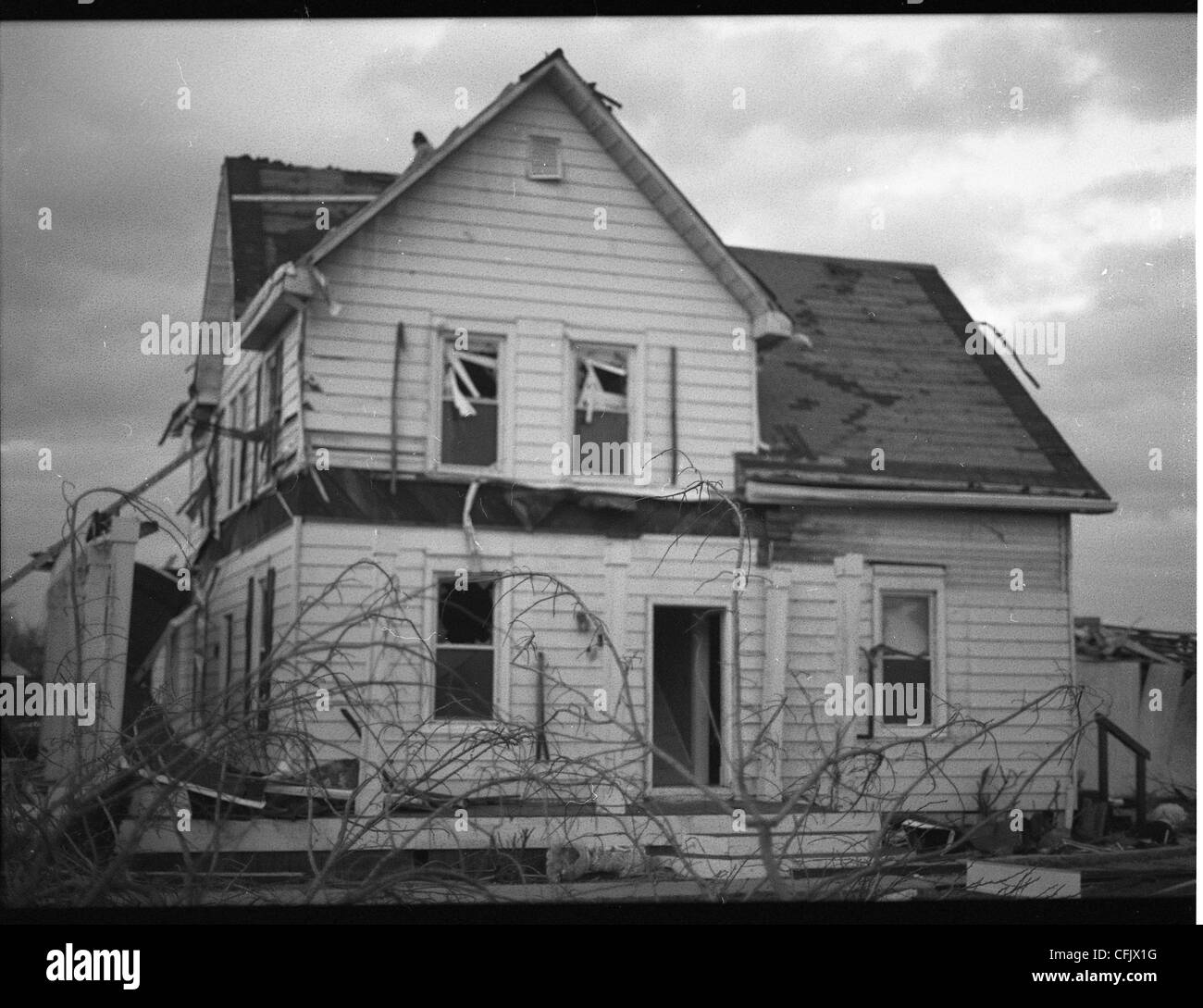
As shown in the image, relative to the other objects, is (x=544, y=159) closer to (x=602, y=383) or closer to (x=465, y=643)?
(x=602, y=383)

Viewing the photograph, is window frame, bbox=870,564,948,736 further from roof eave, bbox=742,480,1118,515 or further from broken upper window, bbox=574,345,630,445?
broken upper window, bbox=574,345,630,445

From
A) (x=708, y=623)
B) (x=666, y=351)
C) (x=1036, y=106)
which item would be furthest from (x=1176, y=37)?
(x=708, y=623)

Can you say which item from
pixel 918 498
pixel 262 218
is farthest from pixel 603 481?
pixel 262 218

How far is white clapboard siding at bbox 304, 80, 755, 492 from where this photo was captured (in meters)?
5.38

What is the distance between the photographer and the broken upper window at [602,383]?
18.5 ft

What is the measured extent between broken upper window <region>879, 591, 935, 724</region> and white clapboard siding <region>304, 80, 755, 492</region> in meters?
0.96

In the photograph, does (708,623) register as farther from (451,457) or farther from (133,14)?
(133,14)

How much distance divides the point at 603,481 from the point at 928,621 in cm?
151

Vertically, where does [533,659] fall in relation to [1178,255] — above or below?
below

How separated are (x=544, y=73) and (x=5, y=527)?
3.06m

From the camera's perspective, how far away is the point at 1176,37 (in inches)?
177

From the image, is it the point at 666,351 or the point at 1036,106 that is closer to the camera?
the point at 1036,106

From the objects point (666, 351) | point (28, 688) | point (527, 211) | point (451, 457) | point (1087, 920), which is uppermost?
point (527, 211)

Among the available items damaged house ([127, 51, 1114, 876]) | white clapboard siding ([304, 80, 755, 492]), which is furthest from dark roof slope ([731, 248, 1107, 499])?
white clapboard siding ([304, 80, 755, 492])
